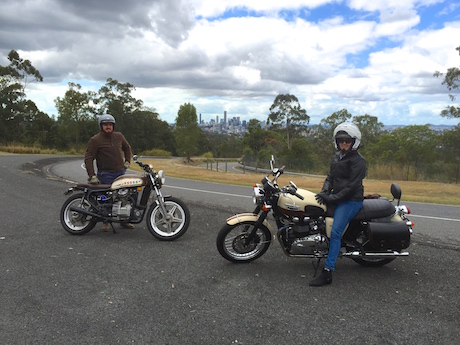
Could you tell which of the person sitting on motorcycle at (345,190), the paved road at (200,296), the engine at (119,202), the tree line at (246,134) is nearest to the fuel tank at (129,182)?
the engine at (119,202)

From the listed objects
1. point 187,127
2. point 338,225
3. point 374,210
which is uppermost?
point 187,127

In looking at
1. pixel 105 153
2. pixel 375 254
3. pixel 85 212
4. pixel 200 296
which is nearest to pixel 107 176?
pixel 105 153

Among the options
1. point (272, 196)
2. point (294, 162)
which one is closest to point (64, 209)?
point (272, 196)

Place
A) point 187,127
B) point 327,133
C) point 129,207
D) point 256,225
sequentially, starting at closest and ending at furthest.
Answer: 1. point 256,225
2. point 129,207
3. point 187,127
4. point 327,133

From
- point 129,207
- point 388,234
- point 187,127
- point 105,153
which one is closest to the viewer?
point 388,234

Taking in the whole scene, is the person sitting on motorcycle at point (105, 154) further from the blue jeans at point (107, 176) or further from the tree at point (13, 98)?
the tree at point (13, 98)

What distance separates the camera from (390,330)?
332 centimetres

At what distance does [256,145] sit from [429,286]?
65771 millimetres

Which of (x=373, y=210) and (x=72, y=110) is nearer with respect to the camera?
(x=373, y=210)

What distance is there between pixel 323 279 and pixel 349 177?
1227 millimetres

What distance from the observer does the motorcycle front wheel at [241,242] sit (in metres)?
4.76

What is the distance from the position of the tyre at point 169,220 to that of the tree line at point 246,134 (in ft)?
87.5

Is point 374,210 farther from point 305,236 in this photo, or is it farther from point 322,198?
point 305,236

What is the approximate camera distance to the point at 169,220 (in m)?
5.80
